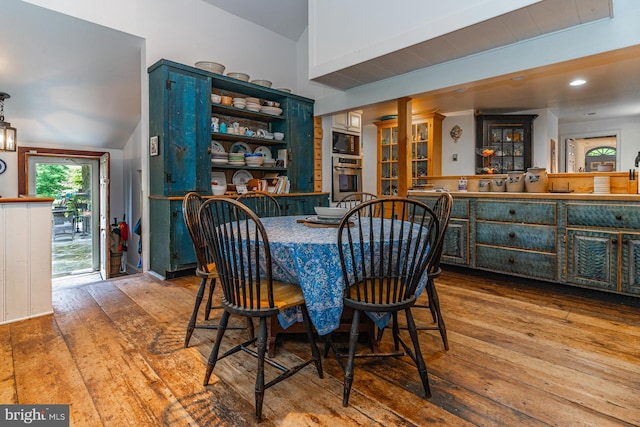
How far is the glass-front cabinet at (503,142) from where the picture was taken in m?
5.96

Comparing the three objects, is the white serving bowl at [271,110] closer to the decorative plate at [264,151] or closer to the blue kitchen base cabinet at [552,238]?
the decorative plate at [264,151]

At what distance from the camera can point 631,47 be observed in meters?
2.50

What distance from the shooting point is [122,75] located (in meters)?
3.99

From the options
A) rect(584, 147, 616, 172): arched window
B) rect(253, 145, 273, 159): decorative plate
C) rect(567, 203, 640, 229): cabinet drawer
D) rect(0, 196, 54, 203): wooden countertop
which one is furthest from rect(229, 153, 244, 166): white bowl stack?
rect(584, 147, 616, 172): arched window

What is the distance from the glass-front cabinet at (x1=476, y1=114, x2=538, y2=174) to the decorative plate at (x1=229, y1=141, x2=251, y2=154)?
404 centimetres

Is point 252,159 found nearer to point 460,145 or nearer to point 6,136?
point 6,136

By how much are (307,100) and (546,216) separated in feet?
10.6

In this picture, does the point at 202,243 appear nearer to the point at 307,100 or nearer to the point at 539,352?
the point at 539,352

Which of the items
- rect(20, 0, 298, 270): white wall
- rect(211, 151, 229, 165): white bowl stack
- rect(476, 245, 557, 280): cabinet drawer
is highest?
rect(20, 0, 298, 270): white wall

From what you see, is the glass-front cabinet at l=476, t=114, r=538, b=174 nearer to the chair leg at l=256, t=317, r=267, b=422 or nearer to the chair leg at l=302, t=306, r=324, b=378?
the chair leg at l=302, t=306, r=324, b=378

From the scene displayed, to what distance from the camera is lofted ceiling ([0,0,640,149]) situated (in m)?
2.96

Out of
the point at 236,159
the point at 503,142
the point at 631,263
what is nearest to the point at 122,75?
the point at 236,159

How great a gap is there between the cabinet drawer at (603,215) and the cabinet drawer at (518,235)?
7.7 inches

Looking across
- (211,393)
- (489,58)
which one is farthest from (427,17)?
(211,393)
